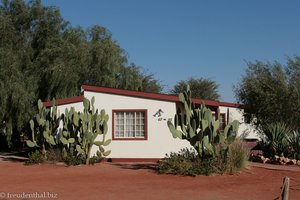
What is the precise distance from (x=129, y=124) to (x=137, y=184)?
25.5 feet

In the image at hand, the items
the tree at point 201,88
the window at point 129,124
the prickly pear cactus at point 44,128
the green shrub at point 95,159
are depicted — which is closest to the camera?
the green shrub at point 95,159

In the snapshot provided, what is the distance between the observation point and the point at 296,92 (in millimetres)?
22359

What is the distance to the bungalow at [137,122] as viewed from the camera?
2019 cm

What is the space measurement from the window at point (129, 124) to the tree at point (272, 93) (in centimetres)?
701

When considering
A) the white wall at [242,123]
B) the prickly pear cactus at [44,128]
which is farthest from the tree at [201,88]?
the prickly pear cactus at [44,128]

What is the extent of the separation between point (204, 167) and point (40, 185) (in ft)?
16.7

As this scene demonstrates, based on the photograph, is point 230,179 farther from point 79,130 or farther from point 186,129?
point 79,130

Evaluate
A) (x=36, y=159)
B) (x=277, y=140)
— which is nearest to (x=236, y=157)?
(x=277, y=140)

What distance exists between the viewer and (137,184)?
12906 millimetres

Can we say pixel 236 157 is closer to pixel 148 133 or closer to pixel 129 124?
pixel 148 133

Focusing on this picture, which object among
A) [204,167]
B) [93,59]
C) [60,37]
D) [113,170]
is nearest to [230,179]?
[204,167]

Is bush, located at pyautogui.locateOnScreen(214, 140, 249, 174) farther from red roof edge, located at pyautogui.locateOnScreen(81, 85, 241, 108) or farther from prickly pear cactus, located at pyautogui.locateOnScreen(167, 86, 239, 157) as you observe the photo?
red roof edge, located at pyautogui.locateOnScreen(81, 85, 241, 108)

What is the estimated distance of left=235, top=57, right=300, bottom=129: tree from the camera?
2266cm

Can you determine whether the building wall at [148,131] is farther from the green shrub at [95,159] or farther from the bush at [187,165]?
the bush at [187,165]
